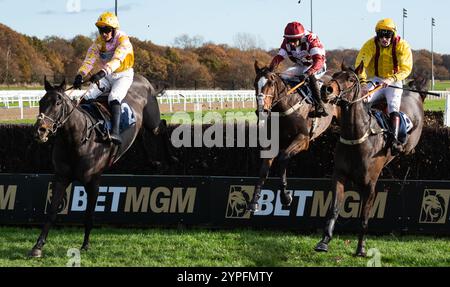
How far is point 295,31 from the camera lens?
26.9 feet

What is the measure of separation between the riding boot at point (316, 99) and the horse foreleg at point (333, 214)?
738 millimetres

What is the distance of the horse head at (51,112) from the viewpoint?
6.83m

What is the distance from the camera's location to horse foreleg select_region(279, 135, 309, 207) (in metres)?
7.91

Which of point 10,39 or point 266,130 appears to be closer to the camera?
point 266,130

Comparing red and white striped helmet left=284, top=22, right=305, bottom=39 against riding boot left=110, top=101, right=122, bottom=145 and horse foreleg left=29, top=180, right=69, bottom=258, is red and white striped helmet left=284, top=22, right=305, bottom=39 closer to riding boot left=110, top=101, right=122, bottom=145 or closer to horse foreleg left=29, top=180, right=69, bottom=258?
riding boot left=110, top=101, right=122, bottom=145

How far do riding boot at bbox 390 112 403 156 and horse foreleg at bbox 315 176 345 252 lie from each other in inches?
28.7

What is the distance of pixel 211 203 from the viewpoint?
341 inches

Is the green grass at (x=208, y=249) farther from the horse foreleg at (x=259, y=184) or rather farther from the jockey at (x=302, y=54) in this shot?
the jockey at (x=302, y=54)

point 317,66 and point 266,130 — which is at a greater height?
point 317,66

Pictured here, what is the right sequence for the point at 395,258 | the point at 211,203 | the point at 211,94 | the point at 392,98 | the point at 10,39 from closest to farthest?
the point at 395,258 → the point at 392,98 → the point at 211,203 → the point at 211,94 → the point at 10,39

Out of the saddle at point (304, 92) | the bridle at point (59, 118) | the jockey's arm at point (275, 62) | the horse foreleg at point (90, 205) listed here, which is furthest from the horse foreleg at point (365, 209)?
the bridle at point (59, 118)

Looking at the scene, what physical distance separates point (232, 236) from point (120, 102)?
6.60 feet
